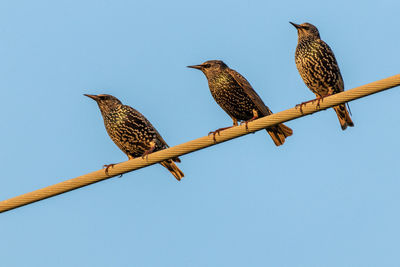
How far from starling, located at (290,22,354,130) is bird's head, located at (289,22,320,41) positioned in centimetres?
9

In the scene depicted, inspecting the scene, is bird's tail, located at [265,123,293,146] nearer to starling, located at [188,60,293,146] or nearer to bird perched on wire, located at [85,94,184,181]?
starling, located at [188,60,293,146]

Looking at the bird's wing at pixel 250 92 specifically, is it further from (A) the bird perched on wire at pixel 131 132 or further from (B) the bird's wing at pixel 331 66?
(A) the bird perched on wire at pixel 131 132

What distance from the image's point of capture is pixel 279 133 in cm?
850

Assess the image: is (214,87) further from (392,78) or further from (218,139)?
(392,78)

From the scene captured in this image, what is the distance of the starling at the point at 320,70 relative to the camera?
8.80 m

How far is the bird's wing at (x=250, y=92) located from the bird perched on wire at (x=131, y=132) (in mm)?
1133

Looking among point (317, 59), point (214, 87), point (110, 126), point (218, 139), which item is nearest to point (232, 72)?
point (214, 87)

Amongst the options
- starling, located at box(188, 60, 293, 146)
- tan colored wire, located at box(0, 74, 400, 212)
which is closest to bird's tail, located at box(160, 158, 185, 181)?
starling, located at box(188, 60, 293, 146)

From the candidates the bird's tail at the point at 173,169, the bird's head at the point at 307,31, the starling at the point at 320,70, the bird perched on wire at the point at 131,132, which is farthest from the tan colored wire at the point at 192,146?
the bird's head at the point at 307,31

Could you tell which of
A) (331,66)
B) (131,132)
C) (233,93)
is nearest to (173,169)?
(131,132)

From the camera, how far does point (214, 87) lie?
9000 mm

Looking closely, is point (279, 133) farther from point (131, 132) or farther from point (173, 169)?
point (131, 132)

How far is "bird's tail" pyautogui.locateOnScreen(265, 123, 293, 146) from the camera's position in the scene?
8.41m

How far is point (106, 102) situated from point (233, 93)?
5.04 feet
